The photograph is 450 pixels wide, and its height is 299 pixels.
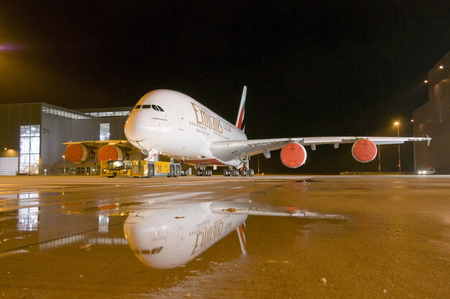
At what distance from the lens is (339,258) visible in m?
2.76

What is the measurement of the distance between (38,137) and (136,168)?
37.0m

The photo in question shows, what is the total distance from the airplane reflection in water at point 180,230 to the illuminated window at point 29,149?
5725 cm

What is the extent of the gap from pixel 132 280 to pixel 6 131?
2583 inches

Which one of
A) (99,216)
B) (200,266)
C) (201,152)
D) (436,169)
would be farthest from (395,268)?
(436,169)

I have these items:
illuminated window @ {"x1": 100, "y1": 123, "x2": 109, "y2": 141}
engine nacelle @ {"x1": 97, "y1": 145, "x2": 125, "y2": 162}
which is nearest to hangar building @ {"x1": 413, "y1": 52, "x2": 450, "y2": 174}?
engine nacelle @ {"x1": 97, "y1": 145, "x2": 125, "y2": 162}

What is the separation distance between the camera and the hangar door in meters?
55.8

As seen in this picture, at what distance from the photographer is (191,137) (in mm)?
21031

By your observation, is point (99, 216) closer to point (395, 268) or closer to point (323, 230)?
point (323, 230)

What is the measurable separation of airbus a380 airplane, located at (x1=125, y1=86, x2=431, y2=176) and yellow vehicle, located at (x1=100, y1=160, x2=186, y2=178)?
255 centimetres

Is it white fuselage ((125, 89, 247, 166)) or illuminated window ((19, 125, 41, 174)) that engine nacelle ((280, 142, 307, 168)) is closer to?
white fuselage ((125, 89, 247, 166))

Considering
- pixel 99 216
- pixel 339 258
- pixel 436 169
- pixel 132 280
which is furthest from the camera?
pixel 436 169

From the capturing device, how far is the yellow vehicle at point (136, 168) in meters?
25.7

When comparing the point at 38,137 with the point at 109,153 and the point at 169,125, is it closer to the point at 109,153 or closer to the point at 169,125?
the point at 109,153

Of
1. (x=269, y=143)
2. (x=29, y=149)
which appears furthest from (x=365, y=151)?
(x=29, y=149)
